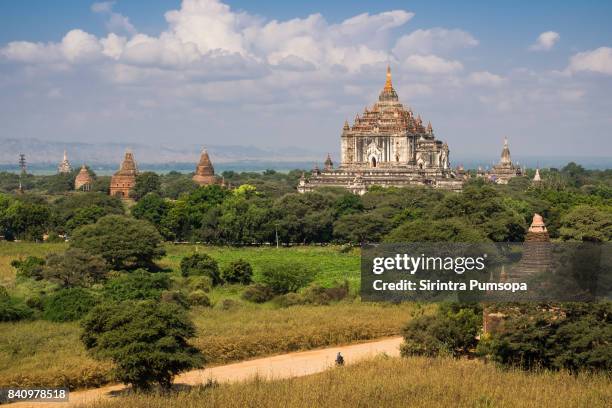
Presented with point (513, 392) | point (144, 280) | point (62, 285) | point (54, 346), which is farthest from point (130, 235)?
point (513, 392)

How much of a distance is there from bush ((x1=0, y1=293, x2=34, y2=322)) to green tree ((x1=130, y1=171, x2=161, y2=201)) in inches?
2901

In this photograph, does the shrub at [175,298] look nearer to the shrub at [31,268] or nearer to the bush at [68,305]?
the bush at [68,305]

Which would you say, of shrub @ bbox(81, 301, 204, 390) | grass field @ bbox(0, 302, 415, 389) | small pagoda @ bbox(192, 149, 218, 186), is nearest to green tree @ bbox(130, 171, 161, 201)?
small pagoda @ bbox(192, 149, 218, 186)

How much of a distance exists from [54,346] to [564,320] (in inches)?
670

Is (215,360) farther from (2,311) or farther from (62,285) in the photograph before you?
(62,285)

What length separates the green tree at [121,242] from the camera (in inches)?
2254

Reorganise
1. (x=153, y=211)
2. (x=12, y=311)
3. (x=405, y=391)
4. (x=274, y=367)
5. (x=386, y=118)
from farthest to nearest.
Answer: (x=386, y=118)
(x=153, y=211)
(x=12, y=311)
(x=274, y=367)
(x=405, y=391)

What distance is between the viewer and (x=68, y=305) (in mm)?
41188

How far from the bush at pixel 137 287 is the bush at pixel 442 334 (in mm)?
11949

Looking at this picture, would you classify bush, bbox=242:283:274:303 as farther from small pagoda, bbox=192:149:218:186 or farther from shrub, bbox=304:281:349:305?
small pagoda, bbox=192:149:218:186

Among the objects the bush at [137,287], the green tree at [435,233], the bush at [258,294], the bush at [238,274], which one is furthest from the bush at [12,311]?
the green tree at [435,233]

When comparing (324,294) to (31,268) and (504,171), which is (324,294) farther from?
(504,171)

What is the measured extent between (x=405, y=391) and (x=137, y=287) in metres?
19.0

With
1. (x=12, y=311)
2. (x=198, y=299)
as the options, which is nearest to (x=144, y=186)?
(x=198, y=299)
